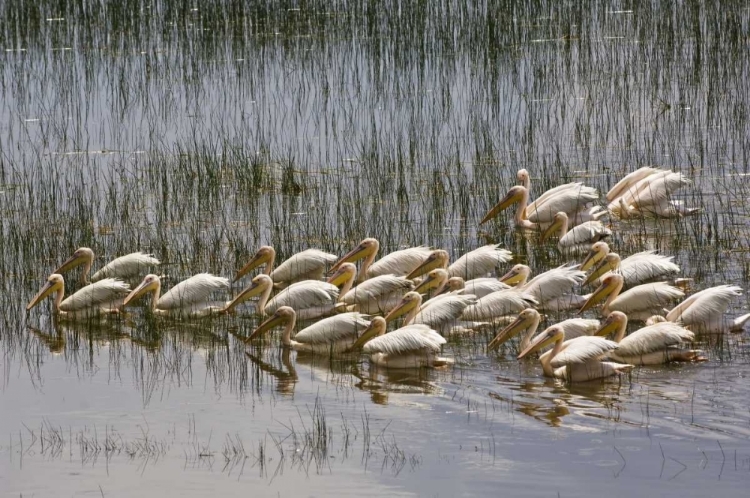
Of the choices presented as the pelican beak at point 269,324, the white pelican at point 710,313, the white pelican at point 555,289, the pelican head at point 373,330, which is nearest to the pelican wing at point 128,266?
the pelican beak at point 269,324

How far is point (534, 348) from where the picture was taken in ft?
28.6

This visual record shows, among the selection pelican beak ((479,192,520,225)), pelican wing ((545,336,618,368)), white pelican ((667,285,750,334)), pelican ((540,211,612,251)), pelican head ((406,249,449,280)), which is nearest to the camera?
pelican wing ((545,336,618,368))

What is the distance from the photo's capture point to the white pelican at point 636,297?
9.42 m

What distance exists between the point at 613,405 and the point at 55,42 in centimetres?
1419

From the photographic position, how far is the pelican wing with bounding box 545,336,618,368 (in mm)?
8242

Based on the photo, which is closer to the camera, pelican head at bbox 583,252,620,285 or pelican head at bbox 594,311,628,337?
pelican head at bbox 594,311,628,337

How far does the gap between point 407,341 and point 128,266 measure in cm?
301

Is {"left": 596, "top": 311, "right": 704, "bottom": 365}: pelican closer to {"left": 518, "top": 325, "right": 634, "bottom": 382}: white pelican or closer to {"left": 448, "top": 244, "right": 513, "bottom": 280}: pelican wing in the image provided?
{"left": 518, "top": 325, "right": 634, "bottom": 382}: white pelican

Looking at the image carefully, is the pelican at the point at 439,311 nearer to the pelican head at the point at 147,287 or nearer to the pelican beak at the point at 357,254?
the pelican beak at the point at 357,254

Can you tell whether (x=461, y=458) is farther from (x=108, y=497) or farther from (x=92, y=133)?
(x=92, y=133)

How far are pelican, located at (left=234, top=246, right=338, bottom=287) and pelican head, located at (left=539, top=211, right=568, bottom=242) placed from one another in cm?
202

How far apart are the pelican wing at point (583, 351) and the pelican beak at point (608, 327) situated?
50 centimetres

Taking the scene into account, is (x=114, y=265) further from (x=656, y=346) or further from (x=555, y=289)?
(x=656, y=346)

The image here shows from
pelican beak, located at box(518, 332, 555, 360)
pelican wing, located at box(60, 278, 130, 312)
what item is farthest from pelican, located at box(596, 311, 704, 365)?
pelican wing, located at box(60, 278, 130, 312)
